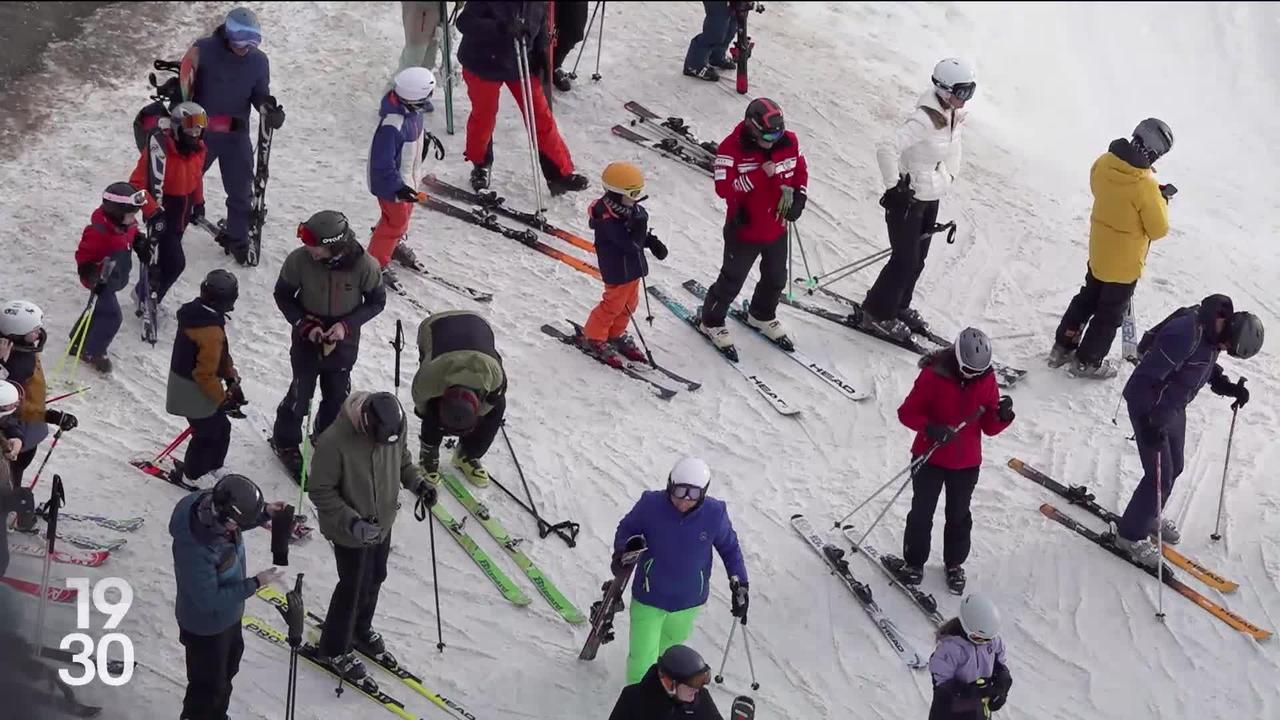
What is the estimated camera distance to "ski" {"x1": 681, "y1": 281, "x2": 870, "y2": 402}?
1087 cm

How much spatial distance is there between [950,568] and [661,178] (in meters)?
4.95

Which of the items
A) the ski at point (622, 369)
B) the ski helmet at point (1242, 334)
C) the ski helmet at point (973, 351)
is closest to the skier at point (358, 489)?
the ski at point (622, 369)

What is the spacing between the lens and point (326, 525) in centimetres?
767

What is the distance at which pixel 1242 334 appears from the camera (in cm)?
891

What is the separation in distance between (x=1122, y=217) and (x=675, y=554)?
4597 mm

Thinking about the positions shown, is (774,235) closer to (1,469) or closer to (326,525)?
(326,525)

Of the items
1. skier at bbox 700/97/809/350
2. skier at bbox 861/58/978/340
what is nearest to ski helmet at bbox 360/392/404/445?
skier at bbox 700/97/809/350

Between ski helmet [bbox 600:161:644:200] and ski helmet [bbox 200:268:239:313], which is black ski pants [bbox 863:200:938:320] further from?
ski helmet [bbox 200:268:239:313]

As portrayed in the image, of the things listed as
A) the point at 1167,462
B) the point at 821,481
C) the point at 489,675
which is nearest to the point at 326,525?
the point at 489,675

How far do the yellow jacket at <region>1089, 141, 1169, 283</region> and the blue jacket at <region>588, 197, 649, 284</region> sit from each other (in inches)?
124

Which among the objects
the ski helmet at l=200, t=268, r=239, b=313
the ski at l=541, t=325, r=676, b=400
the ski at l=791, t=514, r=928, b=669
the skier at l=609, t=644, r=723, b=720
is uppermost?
the ski helmet at l=200, t=268, r=239, b=313

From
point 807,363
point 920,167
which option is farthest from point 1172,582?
point 920,167

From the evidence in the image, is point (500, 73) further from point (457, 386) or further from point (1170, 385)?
point (1170, 385)

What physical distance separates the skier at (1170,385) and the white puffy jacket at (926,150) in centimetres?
204
